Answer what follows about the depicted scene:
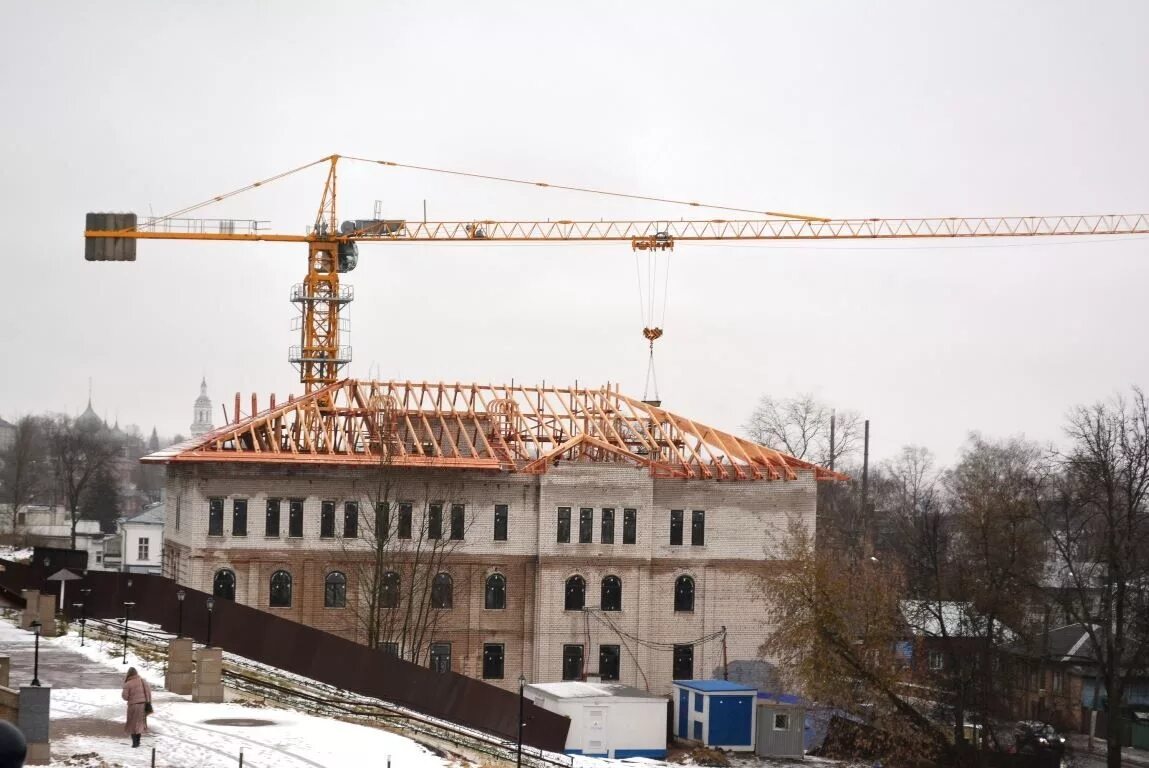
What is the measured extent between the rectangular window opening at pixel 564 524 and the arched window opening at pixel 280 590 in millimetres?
9955

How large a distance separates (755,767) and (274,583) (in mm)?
18112

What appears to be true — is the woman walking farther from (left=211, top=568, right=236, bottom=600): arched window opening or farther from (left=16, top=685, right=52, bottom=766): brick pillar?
(left=211, top=568, right=236, bottom=600): arched window opening

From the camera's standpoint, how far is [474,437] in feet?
179

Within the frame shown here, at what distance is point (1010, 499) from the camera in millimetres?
44250

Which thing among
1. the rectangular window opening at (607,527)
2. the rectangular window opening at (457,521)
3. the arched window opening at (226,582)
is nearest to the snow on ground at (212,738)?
the arched window opening at (226,582)

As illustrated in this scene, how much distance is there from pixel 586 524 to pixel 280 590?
37.2 ft

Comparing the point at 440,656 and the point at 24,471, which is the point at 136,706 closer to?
the point at 440,656

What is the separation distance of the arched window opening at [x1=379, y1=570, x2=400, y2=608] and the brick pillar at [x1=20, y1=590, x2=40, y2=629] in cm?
1488

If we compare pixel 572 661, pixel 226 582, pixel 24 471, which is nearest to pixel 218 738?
pixel 226 582

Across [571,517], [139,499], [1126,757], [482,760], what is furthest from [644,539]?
[139,499]

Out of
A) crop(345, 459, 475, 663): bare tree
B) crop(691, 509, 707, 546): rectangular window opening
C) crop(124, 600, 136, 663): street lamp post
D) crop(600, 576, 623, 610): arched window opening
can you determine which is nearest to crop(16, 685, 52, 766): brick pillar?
crop(124, 600, 136, 663): street lamp post

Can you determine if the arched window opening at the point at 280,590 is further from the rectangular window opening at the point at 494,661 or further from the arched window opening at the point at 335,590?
the rectangular window opening at the point at 494,661

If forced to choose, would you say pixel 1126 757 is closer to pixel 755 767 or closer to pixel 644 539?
pixel 755 767

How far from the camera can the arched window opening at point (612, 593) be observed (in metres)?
51.8
